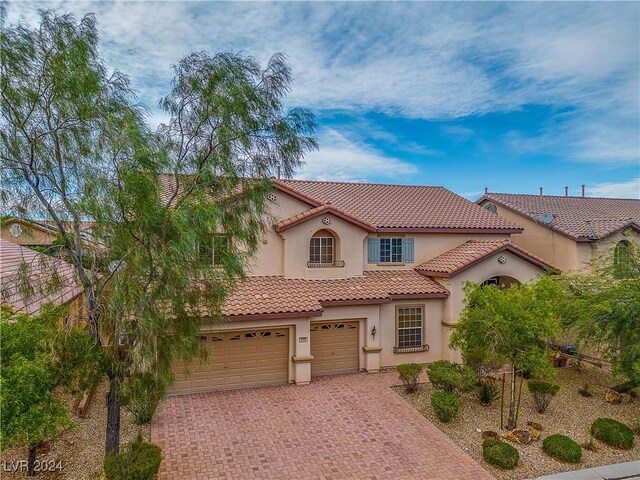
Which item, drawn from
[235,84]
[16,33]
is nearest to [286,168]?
[235,84]

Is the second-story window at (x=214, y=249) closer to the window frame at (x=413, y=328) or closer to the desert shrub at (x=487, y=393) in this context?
the desert shrub at (x=487, y=393)

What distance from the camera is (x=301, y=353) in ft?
48.7

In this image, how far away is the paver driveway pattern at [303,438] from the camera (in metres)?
9.42

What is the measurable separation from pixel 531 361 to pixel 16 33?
1439 cm

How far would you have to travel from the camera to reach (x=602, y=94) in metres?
18.7

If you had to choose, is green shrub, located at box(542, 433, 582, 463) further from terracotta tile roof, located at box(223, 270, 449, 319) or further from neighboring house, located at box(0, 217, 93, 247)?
neighboring house, located at box(0, 217, 93, 247)

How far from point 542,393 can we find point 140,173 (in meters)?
14.3

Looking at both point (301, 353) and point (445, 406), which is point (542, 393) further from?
point (301, 353)

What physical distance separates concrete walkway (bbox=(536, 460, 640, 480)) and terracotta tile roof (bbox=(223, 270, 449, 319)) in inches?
321

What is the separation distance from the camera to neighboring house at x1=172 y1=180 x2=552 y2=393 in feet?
47.1

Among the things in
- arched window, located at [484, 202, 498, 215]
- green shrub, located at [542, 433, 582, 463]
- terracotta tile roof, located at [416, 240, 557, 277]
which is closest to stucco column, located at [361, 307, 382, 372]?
terracotta tile roof, located at [416, 240, 557, 277]

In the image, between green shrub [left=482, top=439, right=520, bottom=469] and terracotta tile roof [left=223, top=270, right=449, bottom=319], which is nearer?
green shrub [left=482, top=439, right=520, bottom=469]

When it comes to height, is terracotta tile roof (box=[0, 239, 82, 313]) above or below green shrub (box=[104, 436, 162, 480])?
above

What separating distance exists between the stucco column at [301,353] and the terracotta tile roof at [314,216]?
4112 mm
